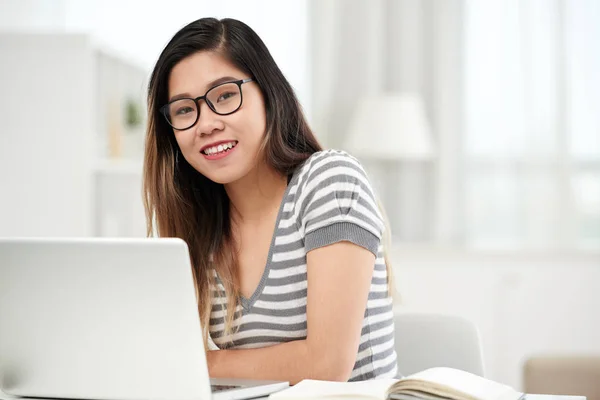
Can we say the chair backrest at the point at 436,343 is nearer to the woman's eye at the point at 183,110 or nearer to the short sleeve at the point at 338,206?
the short sleeve at the point at 338,206

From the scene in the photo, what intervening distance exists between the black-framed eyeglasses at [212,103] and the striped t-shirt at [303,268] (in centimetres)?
17

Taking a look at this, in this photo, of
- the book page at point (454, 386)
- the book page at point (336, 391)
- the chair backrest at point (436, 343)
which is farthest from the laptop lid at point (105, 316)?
the chair backrest at point (436, 343)

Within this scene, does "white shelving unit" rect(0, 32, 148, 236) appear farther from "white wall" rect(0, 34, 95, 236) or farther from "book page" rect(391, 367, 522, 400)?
"book page" rect(391, 367, 522, 400)

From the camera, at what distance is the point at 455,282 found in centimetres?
380

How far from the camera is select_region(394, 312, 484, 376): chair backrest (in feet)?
5.70

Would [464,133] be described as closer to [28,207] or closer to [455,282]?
[455,282]

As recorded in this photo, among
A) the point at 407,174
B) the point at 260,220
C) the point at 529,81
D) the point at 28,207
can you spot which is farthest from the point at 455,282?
the point at 260,220

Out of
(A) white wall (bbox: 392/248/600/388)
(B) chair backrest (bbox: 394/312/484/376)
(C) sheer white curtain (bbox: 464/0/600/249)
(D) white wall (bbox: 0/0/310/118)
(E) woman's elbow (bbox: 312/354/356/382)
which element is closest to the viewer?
(E) woman's elbow (bbox: 312/354/356/382)

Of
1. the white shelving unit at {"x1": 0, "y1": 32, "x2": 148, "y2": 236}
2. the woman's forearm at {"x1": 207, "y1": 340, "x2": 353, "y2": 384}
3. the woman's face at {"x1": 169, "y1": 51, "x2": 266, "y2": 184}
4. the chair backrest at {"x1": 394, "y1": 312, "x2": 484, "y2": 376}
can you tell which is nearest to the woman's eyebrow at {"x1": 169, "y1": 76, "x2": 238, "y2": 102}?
the woman's face at {"x1": 169, "y1": 51, "x2": 266, "y2": 184}

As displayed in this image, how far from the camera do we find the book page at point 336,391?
106cm

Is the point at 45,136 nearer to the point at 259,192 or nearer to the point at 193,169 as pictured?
the point at 193,169

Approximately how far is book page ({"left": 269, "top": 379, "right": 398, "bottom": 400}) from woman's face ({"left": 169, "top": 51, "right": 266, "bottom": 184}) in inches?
20.7

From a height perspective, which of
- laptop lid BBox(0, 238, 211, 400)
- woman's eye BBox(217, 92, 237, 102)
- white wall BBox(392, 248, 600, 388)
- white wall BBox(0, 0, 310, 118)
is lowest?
white wall BBox(392, 248, 600, 388)

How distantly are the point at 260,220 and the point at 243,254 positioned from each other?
0.07 meters
